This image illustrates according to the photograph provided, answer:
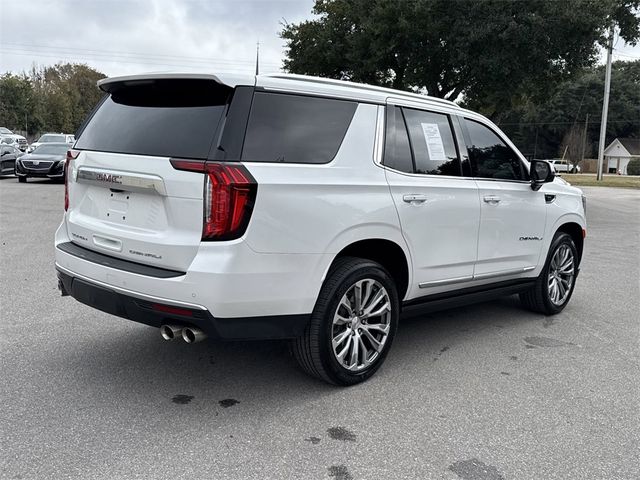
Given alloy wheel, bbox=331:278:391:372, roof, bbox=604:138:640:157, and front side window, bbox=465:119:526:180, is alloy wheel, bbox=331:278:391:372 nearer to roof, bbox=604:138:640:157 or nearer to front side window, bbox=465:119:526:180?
front side window, bbox=465:119:526:180

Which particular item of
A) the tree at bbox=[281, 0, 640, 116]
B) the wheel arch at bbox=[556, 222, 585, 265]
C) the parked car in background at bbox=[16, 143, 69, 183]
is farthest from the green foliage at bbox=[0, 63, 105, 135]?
the wheel arch at bbox=[556, 222, 585, 265]

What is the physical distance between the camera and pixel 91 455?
9.63ft

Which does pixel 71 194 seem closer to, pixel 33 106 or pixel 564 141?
pixel 33 106

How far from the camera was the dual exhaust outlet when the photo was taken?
326cm

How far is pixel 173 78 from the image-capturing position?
3426 millimetres

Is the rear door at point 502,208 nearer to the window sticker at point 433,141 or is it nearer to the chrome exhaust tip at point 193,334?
the window sticker at point 433,141

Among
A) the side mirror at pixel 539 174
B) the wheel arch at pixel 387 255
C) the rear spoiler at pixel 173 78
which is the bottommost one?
the wheel arch at pixel 387 255

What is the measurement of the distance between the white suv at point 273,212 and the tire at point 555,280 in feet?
4.45

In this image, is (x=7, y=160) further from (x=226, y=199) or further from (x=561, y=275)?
(x=226, y=199)

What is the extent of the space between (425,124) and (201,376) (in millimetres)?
2464

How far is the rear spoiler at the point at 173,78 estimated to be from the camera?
327cm

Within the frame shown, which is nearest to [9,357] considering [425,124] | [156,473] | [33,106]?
[156,473]

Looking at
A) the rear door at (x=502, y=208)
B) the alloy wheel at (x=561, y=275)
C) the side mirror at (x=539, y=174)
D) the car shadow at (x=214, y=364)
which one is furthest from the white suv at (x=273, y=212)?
the alloy wheel at (x=561, y=275)

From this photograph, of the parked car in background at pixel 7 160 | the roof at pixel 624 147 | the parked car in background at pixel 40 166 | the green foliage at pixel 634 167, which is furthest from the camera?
the roof at pixel 624 147
